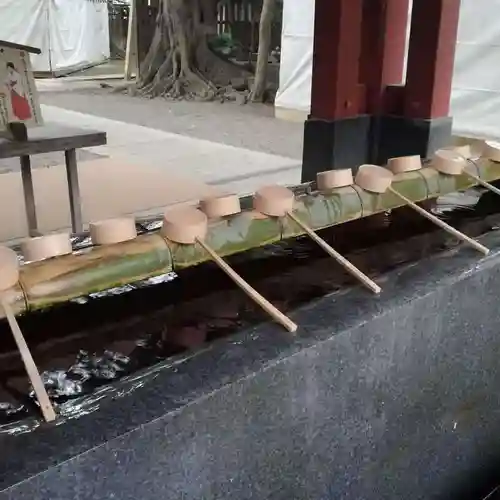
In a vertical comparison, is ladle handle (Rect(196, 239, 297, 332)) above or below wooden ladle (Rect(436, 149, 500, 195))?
below

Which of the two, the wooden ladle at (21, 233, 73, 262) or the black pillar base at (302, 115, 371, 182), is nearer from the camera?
the wooden ladle at (21, 233, 73, 262)

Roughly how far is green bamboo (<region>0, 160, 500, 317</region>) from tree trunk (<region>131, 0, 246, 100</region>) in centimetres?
756

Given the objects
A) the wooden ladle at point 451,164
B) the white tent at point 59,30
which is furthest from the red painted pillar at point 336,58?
the white tent at point 59,30

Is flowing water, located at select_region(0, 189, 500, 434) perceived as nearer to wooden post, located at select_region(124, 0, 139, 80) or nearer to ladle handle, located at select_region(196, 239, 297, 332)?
ladle handle, located at select_region(196, 239, 297, 332)

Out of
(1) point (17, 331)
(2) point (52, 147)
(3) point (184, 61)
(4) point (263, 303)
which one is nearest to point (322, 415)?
(4) point (263, 303)

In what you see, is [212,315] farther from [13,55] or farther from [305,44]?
[305,44]

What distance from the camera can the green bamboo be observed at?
0.77 m

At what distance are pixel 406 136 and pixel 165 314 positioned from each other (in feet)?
9.19

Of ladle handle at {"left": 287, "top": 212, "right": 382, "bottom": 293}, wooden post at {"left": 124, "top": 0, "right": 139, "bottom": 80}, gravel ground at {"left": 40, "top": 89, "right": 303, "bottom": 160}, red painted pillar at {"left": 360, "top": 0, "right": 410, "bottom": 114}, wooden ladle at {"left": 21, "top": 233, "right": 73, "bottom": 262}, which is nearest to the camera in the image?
wooden ladle at {"left": 21, "top": 233, "right": 73, "bottom": 262}

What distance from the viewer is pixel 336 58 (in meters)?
3.38

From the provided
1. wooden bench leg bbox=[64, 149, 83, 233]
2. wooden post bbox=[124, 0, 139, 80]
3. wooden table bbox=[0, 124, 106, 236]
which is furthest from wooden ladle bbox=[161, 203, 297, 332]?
wooden post bbox=[124, 0, 139, 80]

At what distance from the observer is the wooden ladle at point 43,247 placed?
0.77 metres

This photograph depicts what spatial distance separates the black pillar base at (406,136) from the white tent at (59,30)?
8.18 meters

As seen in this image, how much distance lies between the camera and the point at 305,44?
662 cm
